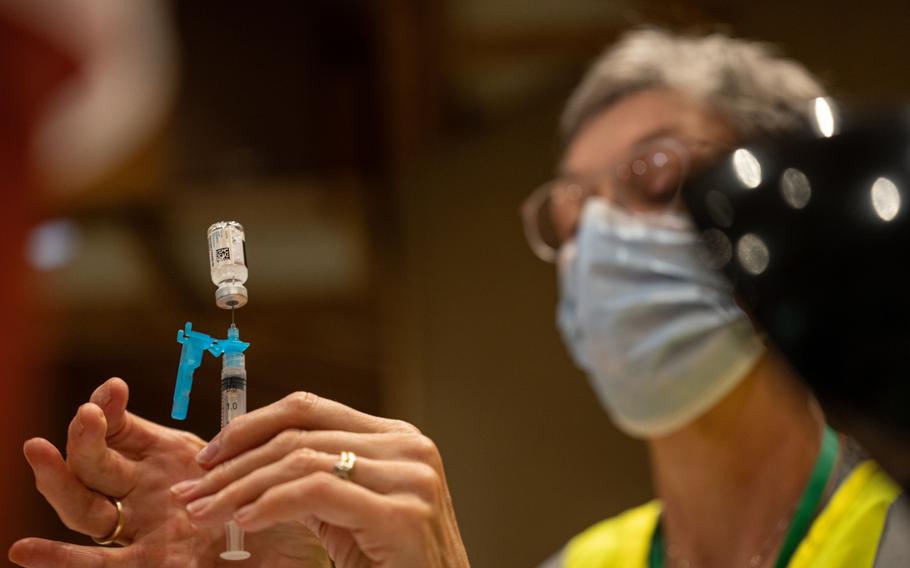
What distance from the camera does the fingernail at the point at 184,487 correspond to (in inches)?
34.6

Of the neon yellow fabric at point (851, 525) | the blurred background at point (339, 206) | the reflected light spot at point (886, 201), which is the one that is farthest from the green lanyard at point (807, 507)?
the reflected light spot at point (886, 201)

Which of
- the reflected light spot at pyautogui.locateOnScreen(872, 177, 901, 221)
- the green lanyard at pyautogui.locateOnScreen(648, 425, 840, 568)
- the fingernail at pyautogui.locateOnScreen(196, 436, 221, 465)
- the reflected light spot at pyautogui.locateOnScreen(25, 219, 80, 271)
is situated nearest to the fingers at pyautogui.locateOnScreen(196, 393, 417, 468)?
the fingernail at pyautogui.locateOnScreen(196, 436, 221, 465)

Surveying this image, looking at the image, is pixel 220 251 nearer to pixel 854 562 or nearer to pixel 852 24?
pixel 854 562

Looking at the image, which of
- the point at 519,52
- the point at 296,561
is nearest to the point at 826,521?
the point at 296,561

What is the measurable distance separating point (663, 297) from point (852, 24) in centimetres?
147

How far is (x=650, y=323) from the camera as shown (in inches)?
60.1

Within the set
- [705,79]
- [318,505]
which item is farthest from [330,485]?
[705,79]

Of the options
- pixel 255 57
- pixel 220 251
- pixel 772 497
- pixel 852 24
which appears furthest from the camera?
pixel 852 24

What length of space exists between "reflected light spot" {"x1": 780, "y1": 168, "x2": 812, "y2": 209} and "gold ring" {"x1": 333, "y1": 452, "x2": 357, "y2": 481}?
0.39m

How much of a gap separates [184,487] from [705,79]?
3.51 ft

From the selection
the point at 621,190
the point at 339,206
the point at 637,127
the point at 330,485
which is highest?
the point at 339,206

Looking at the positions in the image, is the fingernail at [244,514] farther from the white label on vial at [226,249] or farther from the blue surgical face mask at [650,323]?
the blue surgical face mask at [650,323]

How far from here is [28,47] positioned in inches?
23.2

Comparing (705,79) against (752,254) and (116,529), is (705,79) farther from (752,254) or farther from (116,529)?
(116,529)
